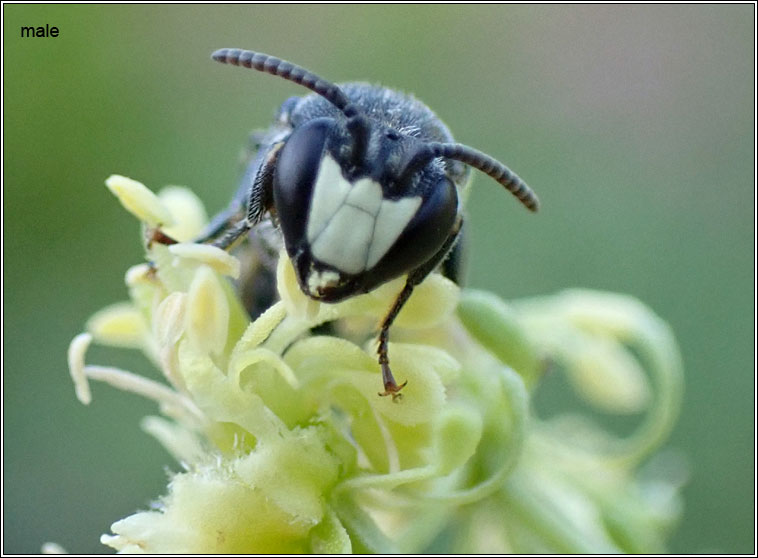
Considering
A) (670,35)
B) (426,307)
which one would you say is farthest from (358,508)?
(670,35)

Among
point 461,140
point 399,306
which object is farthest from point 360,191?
point 461,140

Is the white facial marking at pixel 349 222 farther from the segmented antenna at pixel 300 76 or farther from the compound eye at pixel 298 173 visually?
the segmented antenna at pixel 300 76

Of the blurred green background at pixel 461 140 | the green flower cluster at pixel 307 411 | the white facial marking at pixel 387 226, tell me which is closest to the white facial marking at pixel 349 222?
the white facial marking at pixel 387 226


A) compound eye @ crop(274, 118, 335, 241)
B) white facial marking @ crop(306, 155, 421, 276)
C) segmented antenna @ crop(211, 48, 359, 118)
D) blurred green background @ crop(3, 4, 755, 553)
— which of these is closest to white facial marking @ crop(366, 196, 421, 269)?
white facial marking @ crop(306, 155, 421, 276)

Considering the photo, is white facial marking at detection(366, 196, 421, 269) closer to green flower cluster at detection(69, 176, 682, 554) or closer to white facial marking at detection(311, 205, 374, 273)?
white facial marking at detection(311, 205, 374, 273)

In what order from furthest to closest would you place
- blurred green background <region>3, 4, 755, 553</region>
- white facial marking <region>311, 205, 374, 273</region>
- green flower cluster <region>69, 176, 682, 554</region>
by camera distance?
1. blurred green background <region>3, 4, 755, 553</region>
2. green flower cluster <region>69, 176, 682, 554</region>
3. white facial marking <region>311, 205, 374, 273</region>
